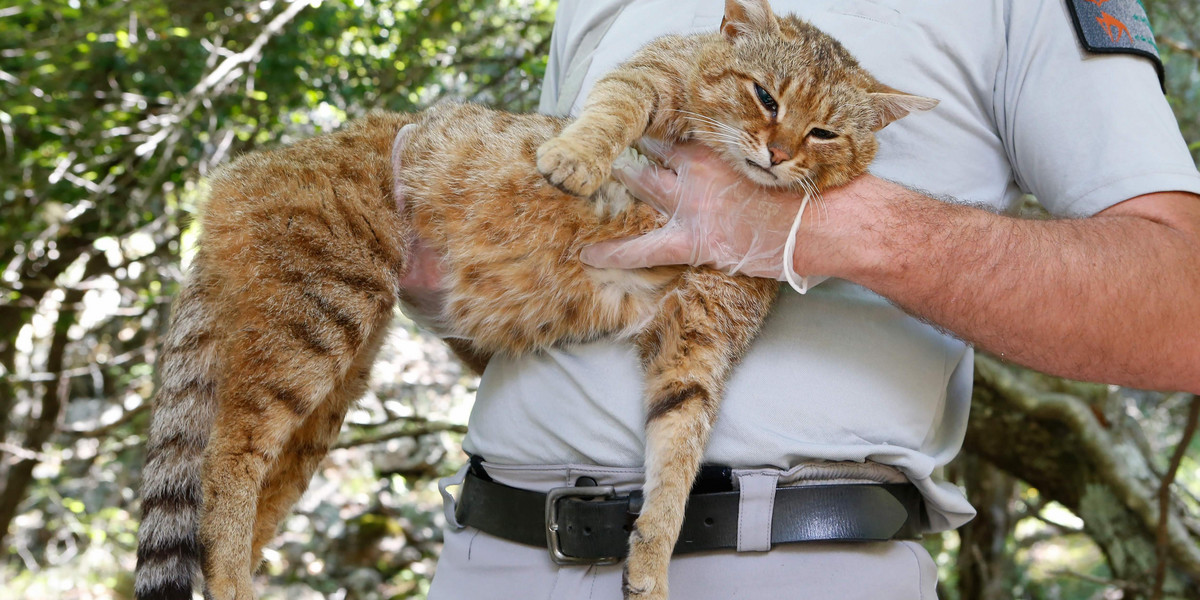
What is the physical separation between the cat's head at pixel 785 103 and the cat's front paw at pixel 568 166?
427mm

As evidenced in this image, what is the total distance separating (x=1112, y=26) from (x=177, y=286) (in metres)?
4.58

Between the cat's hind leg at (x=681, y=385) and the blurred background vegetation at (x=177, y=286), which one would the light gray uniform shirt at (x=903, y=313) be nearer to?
the cat's hind leg at (x=681, y=385)

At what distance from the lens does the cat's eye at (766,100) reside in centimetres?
221

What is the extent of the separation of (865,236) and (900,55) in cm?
60

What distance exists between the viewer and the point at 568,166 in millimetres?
1922

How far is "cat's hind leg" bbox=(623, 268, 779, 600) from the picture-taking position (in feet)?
6.27

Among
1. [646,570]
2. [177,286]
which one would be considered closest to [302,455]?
[646,570]

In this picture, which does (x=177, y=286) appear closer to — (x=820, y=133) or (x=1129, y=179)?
(x=820, y=133)

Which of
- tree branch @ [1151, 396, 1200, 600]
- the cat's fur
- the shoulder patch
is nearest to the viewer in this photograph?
the shoulder patch

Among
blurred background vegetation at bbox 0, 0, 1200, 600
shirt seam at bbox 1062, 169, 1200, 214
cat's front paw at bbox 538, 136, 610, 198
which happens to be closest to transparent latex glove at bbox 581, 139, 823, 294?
cat's front paw at bbox 538, 136, 610, 198

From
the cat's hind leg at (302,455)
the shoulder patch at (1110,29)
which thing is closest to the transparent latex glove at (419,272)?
the cat's hind leg at (302,455)

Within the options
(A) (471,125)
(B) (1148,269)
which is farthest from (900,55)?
(A) (471,125)

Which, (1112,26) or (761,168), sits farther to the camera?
(761,168)

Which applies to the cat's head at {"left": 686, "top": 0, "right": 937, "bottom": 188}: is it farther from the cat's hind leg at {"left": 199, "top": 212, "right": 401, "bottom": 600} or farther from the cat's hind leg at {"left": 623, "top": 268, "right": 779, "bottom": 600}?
the cat's hind leg at {"left": 199, "top": 212, "right": 401, "bottom": 600}
